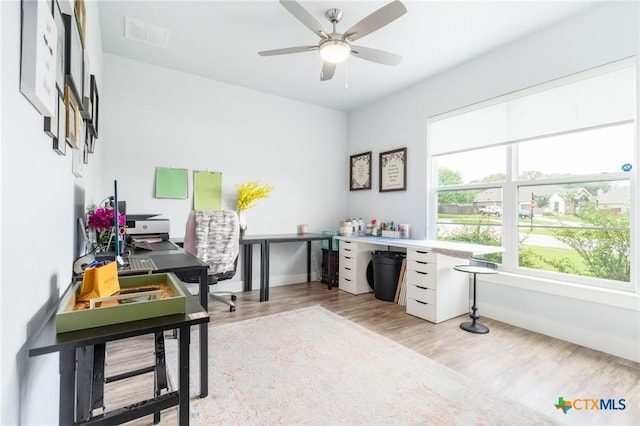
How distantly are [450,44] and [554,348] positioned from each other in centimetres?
283

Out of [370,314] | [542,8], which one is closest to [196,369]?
[370,314]

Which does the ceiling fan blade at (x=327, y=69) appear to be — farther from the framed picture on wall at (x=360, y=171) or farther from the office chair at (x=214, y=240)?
the framed picture on wall at (x=360, y=171)

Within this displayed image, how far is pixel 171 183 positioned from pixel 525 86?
381 cm

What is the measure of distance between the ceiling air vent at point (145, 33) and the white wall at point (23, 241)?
2245mm

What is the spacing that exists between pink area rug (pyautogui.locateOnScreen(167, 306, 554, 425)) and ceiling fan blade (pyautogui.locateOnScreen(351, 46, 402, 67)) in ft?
7.76

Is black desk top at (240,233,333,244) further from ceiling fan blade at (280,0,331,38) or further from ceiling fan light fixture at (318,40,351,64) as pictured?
ceiling fan blade at (280,0,331,38)

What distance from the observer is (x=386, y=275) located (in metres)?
3.54

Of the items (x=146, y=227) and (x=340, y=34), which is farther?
(x=146, y=227)

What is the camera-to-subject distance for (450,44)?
9.50 ft

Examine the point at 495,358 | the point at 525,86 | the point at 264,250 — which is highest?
the point at 525,86

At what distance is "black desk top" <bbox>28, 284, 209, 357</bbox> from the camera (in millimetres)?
699

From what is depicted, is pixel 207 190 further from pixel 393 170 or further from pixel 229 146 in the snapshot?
pixel 393 170

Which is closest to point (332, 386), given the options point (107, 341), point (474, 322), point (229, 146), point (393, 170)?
point (107, 341)

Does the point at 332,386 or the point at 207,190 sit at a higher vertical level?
the point at 207,190
